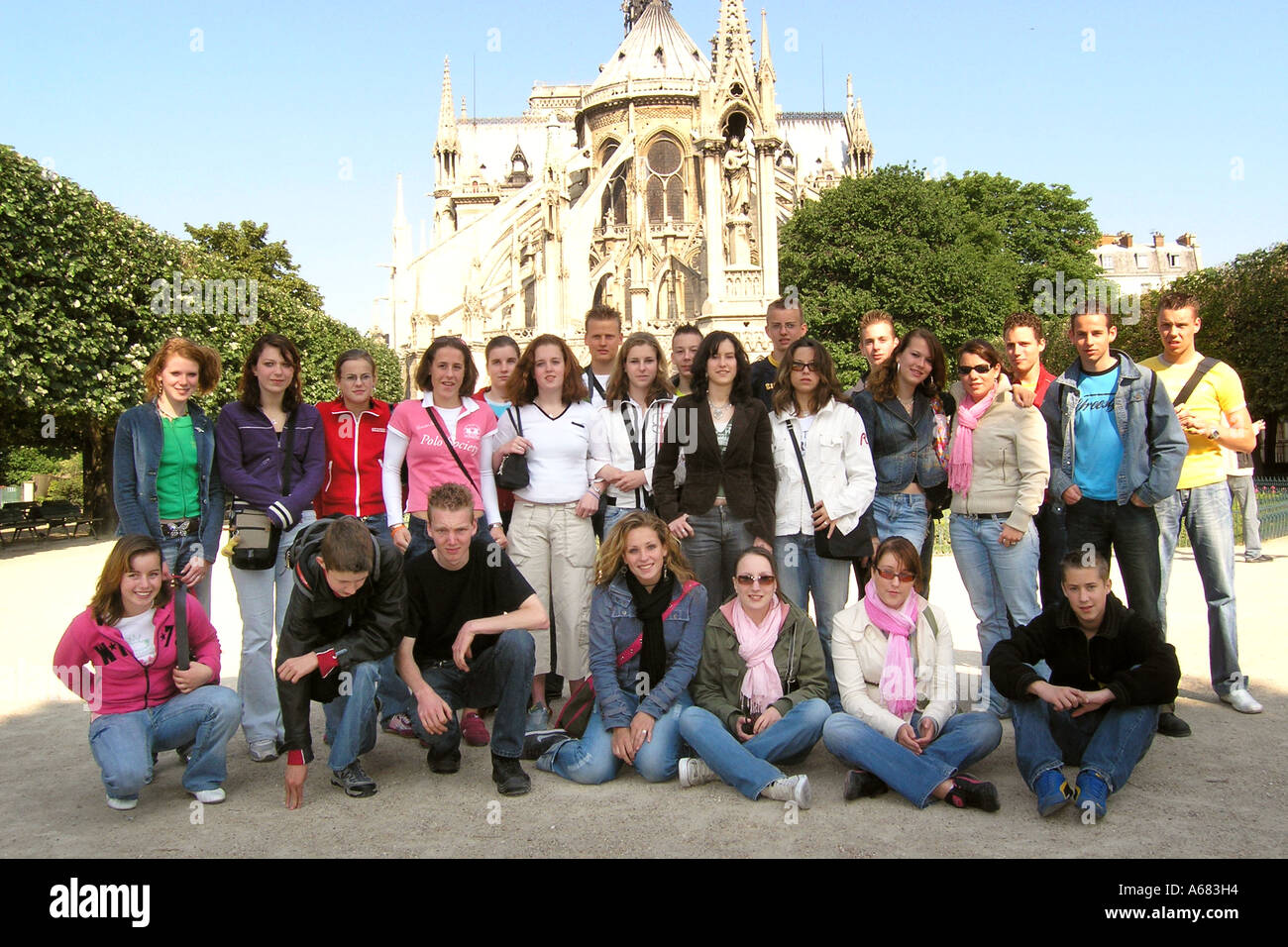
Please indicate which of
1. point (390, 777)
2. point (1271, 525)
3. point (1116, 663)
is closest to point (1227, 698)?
point (1116, 663)

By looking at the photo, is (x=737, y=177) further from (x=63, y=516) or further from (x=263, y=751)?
(x=263, y=751)

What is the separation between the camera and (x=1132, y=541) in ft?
20.6

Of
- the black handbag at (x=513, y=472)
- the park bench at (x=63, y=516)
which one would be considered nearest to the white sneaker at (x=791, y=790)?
the black handbag at (x=513, y=472)

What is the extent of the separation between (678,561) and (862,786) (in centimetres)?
150

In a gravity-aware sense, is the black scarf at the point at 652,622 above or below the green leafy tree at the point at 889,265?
below

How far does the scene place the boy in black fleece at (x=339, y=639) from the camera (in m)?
5.01

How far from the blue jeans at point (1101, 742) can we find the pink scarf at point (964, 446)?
1.68 meters

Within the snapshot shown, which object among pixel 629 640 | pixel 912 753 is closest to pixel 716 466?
pixel 629 640

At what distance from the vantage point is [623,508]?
261 inches

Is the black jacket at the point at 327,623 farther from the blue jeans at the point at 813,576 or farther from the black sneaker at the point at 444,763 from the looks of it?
the blue jeans at the point at 813,576

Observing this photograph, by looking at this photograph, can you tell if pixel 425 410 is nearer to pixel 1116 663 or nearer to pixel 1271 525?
pixel 1116 663

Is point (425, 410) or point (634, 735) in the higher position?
point (425, 410)

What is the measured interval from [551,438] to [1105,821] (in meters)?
3.70

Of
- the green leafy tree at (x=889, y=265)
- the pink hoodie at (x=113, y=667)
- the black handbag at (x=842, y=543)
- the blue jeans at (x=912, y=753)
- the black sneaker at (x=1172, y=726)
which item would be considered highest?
the green leafy tree at (x=889, y=265)
